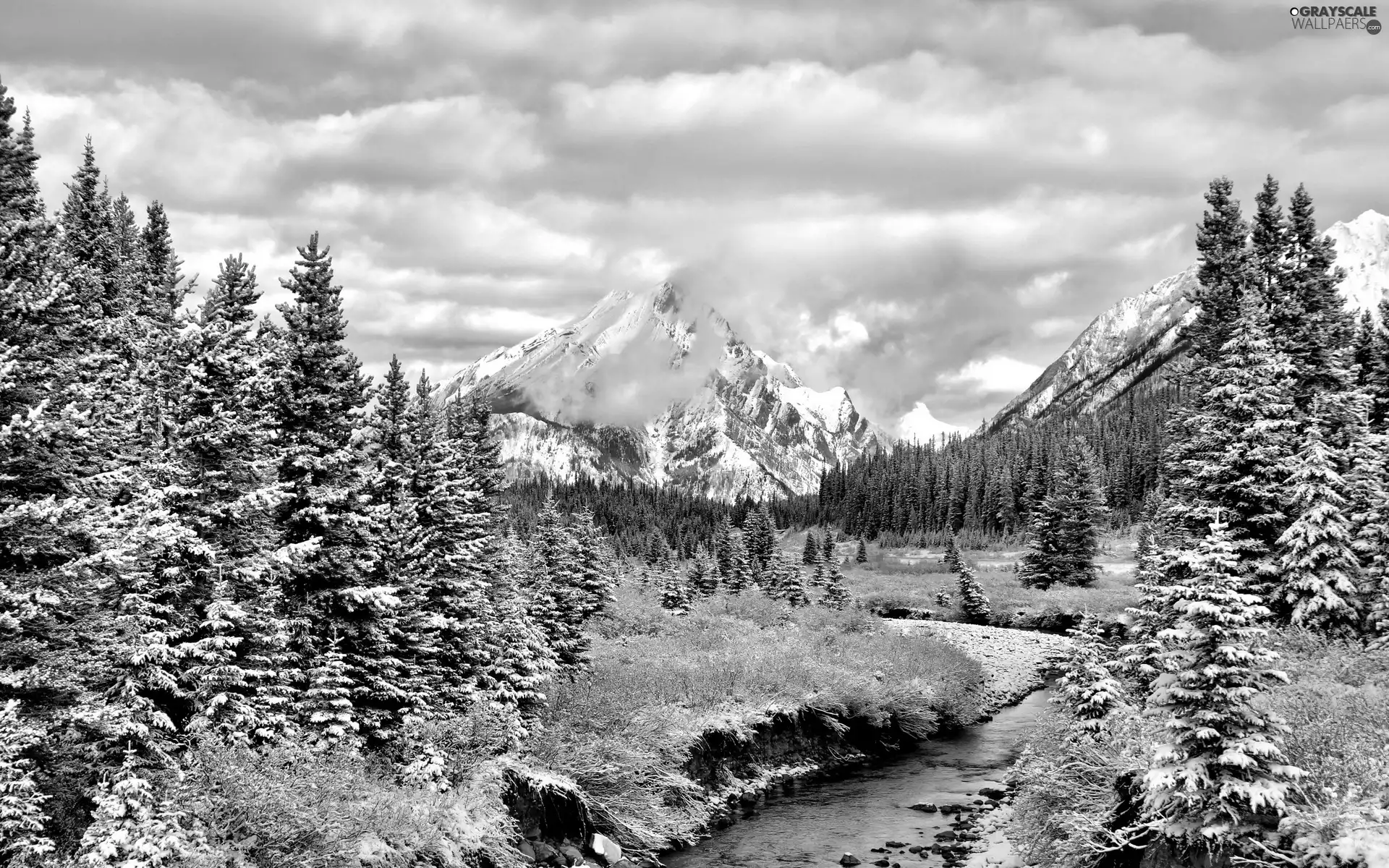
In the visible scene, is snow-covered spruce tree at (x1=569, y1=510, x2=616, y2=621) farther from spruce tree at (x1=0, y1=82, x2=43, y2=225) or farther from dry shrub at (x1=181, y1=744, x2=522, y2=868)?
spruce tree at (x1=0, y1=82, x2=43, y2=225)

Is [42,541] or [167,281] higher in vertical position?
[167,281]

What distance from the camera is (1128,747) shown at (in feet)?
62.0

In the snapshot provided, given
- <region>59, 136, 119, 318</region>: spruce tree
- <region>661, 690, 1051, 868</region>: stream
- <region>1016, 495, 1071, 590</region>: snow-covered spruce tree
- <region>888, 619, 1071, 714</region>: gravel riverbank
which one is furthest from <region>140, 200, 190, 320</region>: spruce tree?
<region>1016, 495, 1071, 590</region>: snow-covered spruce tree

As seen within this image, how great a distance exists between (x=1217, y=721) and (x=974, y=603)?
74.8 metres

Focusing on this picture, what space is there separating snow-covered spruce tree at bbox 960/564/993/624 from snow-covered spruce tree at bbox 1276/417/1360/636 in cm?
6028

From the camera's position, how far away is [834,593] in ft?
252

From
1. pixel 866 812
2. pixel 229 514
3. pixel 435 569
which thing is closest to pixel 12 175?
pixel 229 514

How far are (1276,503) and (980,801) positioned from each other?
49.9 ft

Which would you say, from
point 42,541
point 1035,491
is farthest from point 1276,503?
point 1035,491

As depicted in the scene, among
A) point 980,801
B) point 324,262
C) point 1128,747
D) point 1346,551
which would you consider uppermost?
point 324,262

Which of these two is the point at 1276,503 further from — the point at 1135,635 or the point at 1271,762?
the point at 1271,762

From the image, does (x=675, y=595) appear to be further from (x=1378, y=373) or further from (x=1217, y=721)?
(x=1217, y=721)

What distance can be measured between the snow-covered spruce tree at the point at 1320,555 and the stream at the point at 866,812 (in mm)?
13780

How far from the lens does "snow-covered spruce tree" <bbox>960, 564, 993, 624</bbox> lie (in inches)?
3364
